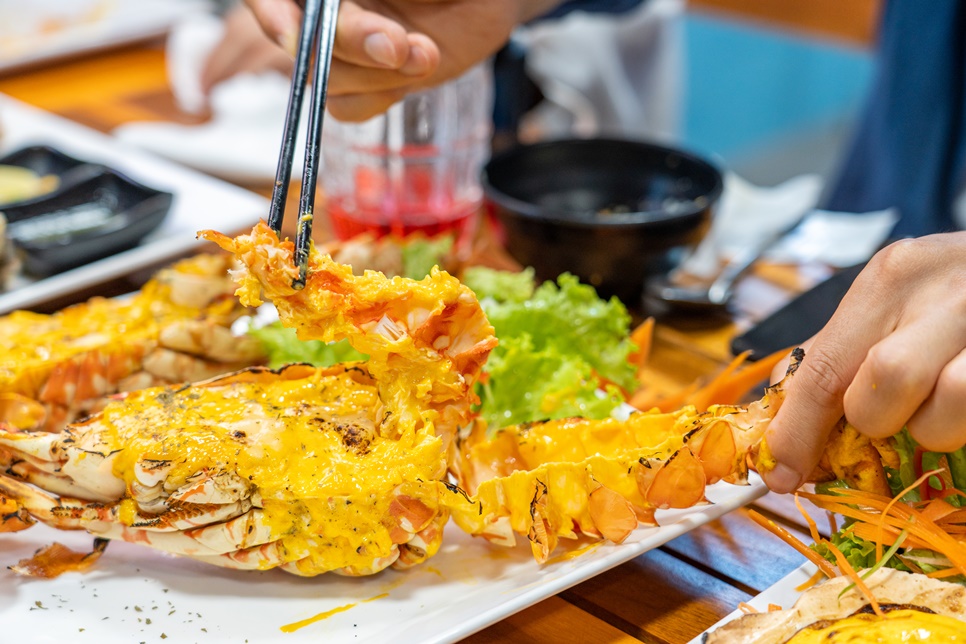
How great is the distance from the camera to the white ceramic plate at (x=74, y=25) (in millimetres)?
5012

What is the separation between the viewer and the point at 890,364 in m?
1.33

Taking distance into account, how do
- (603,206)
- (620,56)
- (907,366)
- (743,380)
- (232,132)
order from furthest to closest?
(620,56), (232,132), (603,206), (743,380), (907,366)

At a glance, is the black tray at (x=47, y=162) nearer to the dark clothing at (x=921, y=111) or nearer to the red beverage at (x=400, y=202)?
the red beverage at (x=400, y=202)

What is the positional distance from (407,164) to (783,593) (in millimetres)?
1989

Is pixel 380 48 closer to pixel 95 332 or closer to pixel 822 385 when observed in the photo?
pixel 95 332

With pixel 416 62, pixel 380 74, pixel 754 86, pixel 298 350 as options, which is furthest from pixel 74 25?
pixel 754 86

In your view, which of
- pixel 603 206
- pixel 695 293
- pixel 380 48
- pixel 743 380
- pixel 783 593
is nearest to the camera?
pixel 783 593

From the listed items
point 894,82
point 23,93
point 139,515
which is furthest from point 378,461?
point 23,93

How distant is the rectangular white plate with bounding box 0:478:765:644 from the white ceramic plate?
159 inches

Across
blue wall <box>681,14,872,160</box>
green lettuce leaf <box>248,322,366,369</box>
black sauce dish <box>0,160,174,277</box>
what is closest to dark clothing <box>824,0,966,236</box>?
green lettuce leaf <box>248,322,366,369</box>

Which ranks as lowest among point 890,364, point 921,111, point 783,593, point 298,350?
point 783,593

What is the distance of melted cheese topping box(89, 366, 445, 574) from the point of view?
163cm

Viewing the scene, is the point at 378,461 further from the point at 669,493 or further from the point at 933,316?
the point at 933,316

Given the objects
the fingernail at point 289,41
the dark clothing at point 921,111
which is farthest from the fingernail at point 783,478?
the dark clothing at point 921,111
